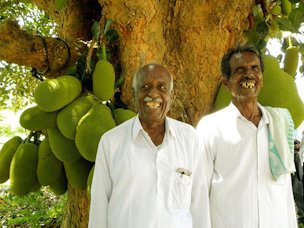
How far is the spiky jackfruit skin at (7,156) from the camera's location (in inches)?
66.0

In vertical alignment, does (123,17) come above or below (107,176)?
above

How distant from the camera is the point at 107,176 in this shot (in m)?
1.11

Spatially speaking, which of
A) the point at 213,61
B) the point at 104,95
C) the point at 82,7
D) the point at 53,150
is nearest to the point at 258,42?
the point at 213,61

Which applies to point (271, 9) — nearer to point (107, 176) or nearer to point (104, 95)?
point (104, 95)

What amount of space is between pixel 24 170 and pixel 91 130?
41 centimetres

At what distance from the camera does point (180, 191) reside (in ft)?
3.59

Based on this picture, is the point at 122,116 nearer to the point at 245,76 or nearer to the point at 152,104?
the point at 152,104

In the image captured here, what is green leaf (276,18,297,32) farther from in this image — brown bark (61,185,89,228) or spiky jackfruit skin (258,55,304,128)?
brown bark (61,185,89,228)

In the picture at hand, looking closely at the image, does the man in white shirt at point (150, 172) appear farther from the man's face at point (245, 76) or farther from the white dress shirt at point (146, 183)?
the man's face at point (245, 76)

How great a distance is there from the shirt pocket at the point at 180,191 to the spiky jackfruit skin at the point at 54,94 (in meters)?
0.58

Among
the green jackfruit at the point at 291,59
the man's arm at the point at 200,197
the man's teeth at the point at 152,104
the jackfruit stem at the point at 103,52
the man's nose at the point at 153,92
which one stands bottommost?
the man's arm at the point at 200,197

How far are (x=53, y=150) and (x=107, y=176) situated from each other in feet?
1.49

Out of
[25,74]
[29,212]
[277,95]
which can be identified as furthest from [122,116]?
[25,74]

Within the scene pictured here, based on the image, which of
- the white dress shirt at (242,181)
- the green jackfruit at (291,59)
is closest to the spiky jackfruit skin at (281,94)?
the green jackfruit at (291,59)
